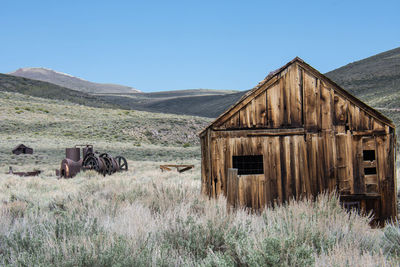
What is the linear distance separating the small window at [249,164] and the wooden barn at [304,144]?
726 mm

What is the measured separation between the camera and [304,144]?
963 cm

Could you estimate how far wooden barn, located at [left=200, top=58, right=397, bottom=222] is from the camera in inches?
374

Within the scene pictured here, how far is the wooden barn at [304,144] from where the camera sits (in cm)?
951

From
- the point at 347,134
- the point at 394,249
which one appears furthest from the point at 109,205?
the point at 347,134

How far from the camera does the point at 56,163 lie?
28344mm

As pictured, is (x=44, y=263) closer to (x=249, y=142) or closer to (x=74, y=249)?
(x=74, y=249)

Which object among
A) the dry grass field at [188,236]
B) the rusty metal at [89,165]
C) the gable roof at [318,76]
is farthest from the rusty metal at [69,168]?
the gable roof at [318,76]

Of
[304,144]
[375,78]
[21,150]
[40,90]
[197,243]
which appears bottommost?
[197,243]

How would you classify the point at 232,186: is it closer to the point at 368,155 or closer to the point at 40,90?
the point at 368,155

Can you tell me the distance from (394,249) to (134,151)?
34.8m

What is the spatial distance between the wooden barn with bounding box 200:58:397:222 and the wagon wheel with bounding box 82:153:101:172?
42.0 feet

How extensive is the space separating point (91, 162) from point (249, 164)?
1374 cm

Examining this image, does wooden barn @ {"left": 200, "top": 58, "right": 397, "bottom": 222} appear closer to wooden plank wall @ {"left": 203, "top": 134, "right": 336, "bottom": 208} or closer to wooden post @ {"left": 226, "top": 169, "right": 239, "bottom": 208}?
wooden plank wall @ {"left": 203, "top": 134, "right": 336, "bottom": 208}

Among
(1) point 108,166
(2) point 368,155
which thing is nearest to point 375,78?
(1) point 108,166
